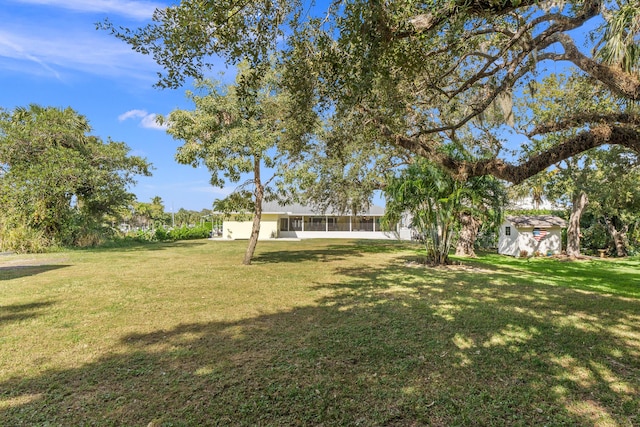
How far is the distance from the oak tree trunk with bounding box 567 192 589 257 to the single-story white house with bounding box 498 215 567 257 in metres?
1.37

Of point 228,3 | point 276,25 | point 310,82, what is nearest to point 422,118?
point 310,82

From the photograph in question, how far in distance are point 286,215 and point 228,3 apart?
34.2 m

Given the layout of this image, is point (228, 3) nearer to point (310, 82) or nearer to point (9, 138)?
point (310, 82)

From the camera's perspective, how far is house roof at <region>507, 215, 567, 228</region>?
20.5 meters

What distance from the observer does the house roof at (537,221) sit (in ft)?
67.3

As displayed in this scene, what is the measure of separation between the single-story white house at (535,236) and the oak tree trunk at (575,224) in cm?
137

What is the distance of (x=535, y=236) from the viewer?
2059 cm

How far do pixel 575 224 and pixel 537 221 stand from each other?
6.90ft

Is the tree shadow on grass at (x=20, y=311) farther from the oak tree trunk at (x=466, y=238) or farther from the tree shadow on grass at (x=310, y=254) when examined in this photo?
the oak tree trunk at (x=466, y=238)

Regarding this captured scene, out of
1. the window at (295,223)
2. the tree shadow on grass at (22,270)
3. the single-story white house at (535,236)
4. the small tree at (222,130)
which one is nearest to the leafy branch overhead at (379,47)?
the small tree at (222,130)

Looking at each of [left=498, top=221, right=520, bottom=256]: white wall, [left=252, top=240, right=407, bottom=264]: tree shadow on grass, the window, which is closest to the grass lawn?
[left=252, top=240, right=407, bottom=264]: tree shadow on grass

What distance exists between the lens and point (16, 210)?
17281 mm

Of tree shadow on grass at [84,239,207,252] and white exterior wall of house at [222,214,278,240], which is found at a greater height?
white exterior wall of house at [222,214,278,240]

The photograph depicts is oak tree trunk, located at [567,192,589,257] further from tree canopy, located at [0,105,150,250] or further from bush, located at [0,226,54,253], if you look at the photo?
bush, located at [0,226,54,253]
